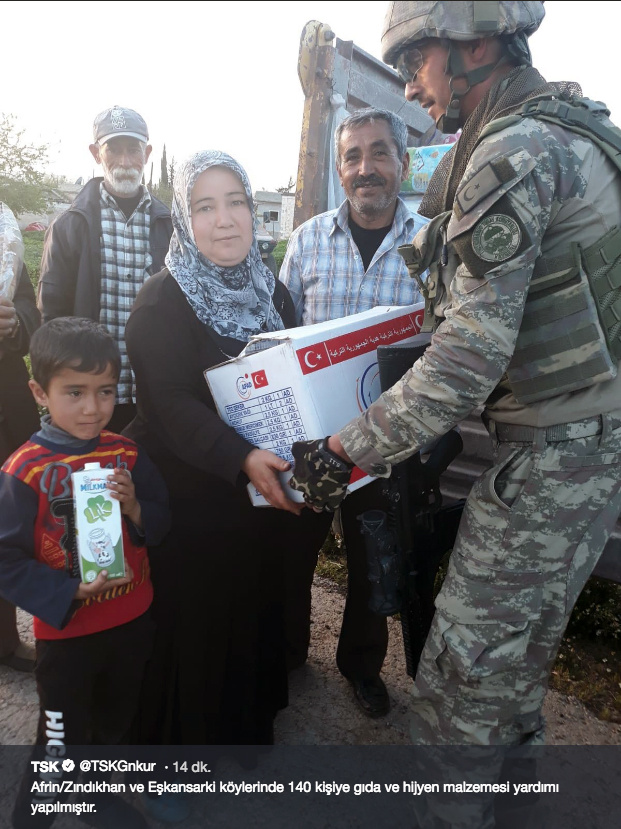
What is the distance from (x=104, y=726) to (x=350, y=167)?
241 cm

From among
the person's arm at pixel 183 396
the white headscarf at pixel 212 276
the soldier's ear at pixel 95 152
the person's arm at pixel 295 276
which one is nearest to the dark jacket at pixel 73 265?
the soldier's ear at pixel 95 152

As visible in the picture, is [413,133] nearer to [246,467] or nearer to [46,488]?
[246,467]

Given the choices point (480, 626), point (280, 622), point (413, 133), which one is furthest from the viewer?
point (413, 133)

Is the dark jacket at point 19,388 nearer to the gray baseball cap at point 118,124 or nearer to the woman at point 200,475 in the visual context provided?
the woman at point 200,475

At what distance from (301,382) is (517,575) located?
0.74 meters

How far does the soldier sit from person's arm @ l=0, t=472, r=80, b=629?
0.66 meters

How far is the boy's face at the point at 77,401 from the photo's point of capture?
5.09ft

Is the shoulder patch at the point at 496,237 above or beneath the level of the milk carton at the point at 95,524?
above

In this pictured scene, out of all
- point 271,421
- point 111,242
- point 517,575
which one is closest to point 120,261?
point 111,242

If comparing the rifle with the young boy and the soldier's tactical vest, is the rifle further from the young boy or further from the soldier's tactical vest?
the young boy

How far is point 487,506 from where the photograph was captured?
1.50 metres

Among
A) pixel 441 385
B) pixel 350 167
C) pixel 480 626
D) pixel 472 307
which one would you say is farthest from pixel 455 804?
pixel 350 167

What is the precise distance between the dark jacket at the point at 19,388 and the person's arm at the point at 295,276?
44.5 inches

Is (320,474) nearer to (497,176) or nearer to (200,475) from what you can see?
(200,475)
